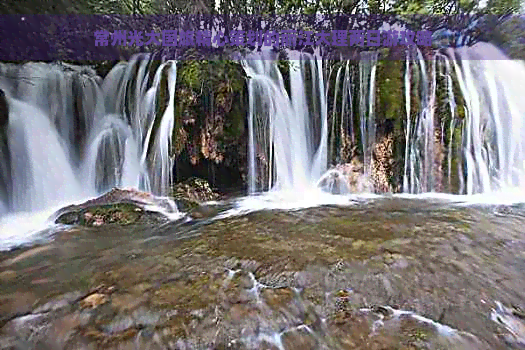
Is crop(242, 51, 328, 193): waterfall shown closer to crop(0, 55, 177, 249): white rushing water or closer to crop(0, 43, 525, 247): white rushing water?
crop(0, 43, 525, 247): white rushing water

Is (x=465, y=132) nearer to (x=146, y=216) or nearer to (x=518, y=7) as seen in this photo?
(x=518, y=7)

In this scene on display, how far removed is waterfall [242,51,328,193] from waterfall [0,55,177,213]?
5.11 feet

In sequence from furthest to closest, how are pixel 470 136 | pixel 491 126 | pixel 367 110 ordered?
pixel 367 110 < pixel 491 126 < pixel 470 136

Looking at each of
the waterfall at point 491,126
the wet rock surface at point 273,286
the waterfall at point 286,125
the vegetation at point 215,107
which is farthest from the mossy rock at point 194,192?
the waterfall at point 491,126

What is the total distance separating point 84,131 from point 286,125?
382 centimetres

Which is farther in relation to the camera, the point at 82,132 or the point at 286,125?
the point at 286,125

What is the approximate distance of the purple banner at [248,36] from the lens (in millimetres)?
8023

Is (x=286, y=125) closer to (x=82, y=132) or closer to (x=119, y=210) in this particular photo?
(x=119, y=210)

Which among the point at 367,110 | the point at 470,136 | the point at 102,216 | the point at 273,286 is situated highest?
the point at 367,110

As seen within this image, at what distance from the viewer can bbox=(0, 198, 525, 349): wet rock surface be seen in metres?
2.69

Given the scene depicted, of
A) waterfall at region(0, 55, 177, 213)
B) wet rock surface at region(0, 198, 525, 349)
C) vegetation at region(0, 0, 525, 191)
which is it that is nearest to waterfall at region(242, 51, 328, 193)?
vegetation at region(0, 0, 525, 191)

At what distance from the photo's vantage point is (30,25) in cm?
665

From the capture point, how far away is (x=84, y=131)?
717cm

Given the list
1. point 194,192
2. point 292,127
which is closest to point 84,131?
point 194,192
